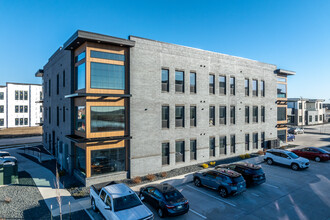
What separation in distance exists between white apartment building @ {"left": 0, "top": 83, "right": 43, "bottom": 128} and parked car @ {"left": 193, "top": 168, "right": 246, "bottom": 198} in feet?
167

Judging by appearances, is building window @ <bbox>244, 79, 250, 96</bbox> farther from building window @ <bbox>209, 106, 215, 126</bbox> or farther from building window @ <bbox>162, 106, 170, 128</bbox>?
building window @ <bbox>162, 106, 170, 128</bbox>

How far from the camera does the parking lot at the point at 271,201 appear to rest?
12.1 meters

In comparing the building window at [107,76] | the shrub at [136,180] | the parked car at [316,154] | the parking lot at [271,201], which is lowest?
the parking lot at [271,201]

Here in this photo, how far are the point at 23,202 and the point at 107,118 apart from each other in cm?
805

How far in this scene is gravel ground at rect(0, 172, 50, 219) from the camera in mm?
12086

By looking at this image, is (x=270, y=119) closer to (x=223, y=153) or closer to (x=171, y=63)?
(x=223, y=153)

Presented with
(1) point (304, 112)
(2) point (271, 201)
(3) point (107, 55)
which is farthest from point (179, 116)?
(1) point (304, 112)

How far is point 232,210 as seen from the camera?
12672 mm

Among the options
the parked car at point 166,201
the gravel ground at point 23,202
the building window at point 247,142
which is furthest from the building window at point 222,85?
the gravel ground at point 23,202

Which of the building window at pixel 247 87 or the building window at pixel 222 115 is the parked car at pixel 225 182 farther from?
the building window at pixel 247 87

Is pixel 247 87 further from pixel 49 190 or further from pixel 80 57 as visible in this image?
pixel 49 190

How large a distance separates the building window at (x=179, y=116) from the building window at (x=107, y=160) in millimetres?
6437

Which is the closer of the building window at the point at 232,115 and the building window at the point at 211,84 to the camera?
the building window at the point at 211,84

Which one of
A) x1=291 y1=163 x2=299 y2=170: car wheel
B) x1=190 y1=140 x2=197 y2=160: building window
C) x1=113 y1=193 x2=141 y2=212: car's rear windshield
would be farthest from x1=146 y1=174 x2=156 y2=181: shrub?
x1=291 y1=163 x2=299 y2=170: car wheel
